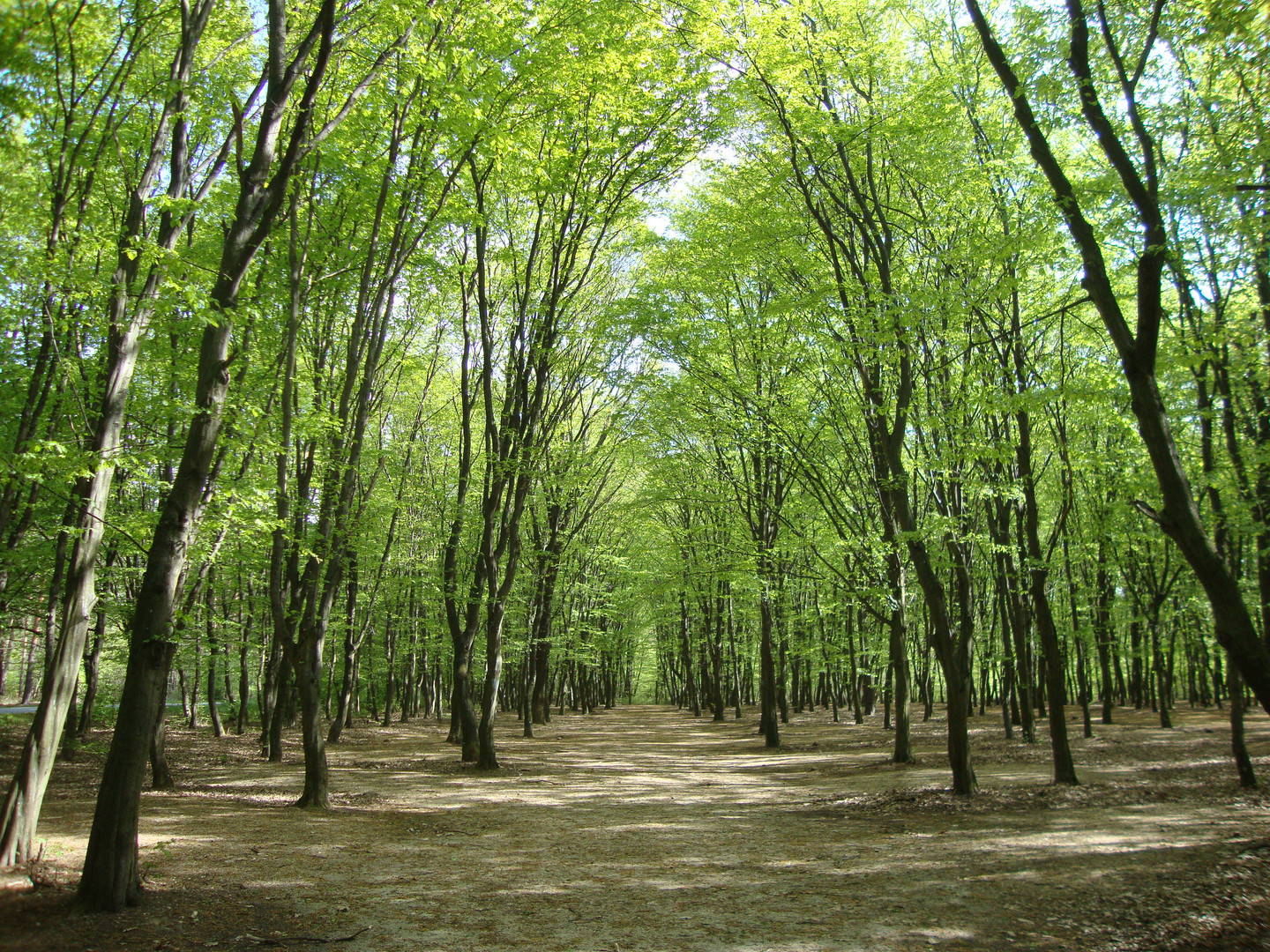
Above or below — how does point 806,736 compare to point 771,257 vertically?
below

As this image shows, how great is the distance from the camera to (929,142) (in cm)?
1091

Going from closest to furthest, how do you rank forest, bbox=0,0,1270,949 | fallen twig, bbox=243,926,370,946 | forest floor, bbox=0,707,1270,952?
fallen twig, bbox=243,926,370,946 < forest floor, bbox=0,707,1270,952 < forest, bbox=0,0,1270,949

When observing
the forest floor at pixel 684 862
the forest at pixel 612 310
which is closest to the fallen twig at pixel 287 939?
the forest floor at pixel 684 862

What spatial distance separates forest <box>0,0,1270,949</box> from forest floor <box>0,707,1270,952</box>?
1.54ft

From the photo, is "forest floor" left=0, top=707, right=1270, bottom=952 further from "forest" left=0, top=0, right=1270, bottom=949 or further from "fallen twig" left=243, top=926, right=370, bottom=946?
"forest" left=0, top=0, right=1270, bottom=949

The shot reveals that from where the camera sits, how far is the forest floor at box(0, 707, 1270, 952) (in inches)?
204

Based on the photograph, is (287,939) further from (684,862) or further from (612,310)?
(612,310)

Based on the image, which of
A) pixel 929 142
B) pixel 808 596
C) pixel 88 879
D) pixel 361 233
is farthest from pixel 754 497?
pixel 88 879

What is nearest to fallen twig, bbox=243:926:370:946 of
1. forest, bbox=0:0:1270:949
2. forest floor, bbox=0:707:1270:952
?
forest floor, bbox=0:707:1270:952

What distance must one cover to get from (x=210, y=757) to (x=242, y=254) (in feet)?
50.6

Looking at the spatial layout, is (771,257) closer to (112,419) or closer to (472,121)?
(472,121)

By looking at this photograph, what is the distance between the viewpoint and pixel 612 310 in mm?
17547

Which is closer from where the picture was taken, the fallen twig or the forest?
the fallen twig

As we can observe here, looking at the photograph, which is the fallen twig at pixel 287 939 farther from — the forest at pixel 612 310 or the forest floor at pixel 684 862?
the forest at pixel 612 310
